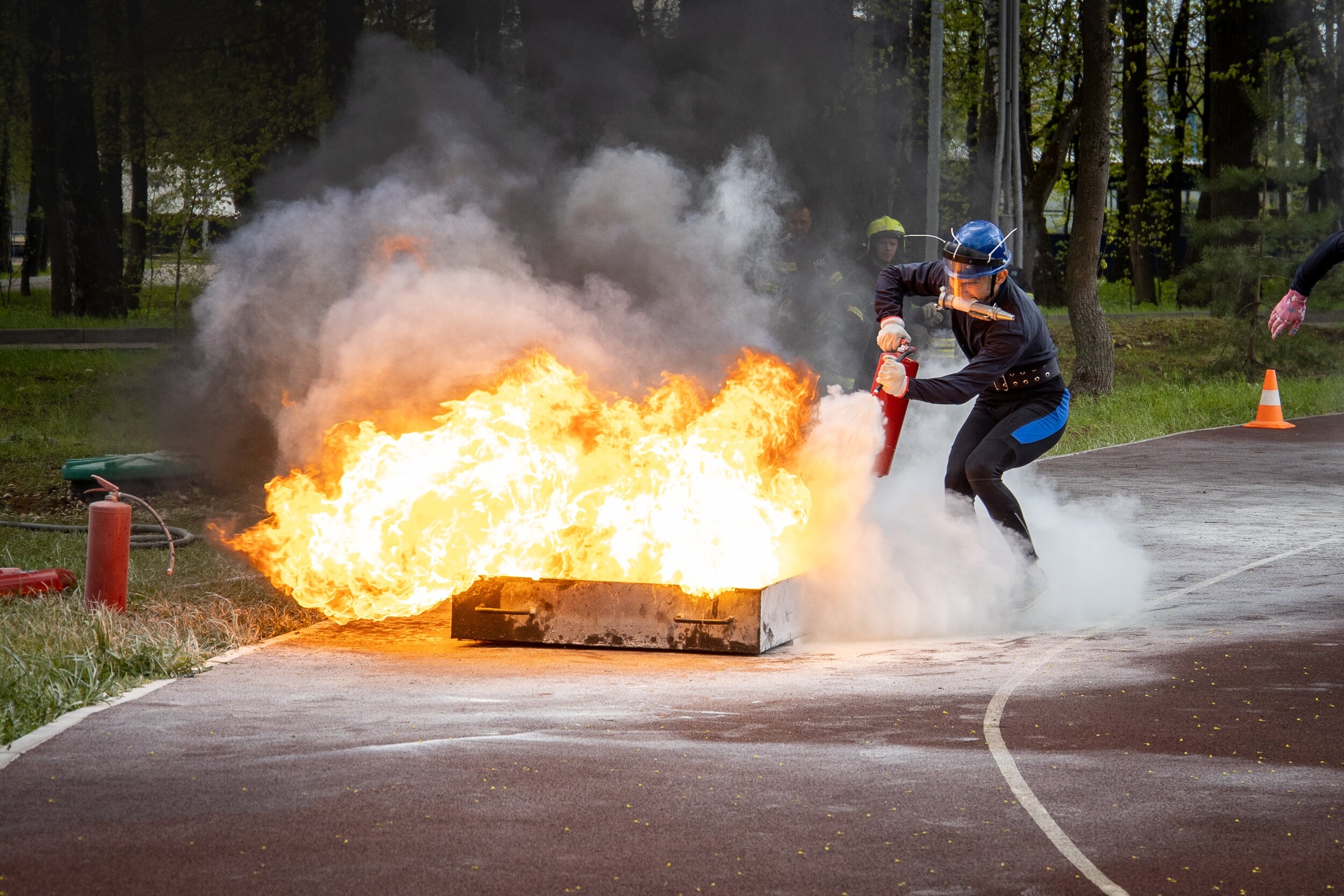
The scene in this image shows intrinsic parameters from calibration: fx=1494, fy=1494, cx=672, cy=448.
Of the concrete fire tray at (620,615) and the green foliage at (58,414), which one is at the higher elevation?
the green foliage at (58,414)

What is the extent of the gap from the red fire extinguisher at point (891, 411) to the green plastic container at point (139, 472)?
7.10 m

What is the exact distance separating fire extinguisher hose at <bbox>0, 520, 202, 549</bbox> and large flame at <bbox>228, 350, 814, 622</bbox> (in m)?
3.35

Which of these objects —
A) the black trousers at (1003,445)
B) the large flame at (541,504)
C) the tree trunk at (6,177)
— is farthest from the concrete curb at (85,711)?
the tree trunk at (6,177)

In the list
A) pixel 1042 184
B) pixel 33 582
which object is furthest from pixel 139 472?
pixel 1042 184

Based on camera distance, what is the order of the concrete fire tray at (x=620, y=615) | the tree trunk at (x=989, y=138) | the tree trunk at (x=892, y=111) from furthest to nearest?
1. the tree trunk at (x=989, y=138)
2. the tree trunk at (x=892, y=111)
3. the concrete fire tray at (x=620, y=615)

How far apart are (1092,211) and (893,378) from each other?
1544 cm

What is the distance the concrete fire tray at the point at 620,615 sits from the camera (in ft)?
23.8

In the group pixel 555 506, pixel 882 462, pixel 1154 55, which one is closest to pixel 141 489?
pixel 555 506

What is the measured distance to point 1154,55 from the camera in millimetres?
44719

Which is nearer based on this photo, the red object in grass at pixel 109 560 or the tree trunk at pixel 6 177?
the red object in grass at pixel 109 560

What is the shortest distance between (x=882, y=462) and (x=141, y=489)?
796 centimetres

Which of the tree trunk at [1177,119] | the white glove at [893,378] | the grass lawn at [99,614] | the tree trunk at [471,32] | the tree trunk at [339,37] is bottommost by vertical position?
the grass lawn at [99,614]

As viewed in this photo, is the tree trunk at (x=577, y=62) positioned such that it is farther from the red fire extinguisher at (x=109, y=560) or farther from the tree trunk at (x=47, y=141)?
the tree trunk at (x=47, y=141)

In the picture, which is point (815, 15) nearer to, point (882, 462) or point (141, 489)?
point (882, 462)
